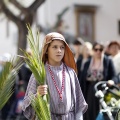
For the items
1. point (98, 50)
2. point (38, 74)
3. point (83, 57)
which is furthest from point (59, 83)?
point (83, 57)

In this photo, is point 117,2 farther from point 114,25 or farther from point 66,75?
point 66,75

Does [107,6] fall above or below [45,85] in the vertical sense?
above

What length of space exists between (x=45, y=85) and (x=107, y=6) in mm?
30015

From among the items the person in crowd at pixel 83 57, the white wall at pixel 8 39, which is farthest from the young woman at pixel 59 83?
the white wall at pixel 8 39

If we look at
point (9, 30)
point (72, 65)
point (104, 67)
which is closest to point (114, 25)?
point (9, 30)

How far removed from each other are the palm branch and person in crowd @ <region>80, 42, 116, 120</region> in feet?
12.7

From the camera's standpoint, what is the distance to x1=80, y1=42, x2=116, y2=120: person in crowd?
29.0 ft

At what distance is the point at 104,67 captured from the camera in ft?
29.1

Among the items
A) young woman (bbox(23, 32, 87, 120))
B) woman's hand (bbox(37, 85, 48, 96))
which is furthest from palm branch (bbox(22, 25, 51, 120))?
young woman (bbox(23, 32, 87, 120))

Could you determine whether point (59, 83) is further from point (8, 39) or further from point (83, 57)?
point (8, 39)

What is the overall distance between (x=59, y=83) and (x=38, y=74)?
45cm

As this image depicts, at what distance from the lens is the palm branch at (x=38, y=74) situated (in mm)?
4824

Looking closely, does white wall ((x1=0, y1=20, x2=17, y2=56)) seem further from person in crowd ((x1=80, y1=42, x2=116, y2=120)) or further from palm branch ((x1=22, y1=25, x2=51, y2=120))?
palm branch ((x1=22, y1=25, x2=51, y2=120))

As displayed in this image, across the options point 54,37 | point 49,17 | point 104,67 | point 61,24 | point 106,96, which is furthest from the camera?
point 49,17
